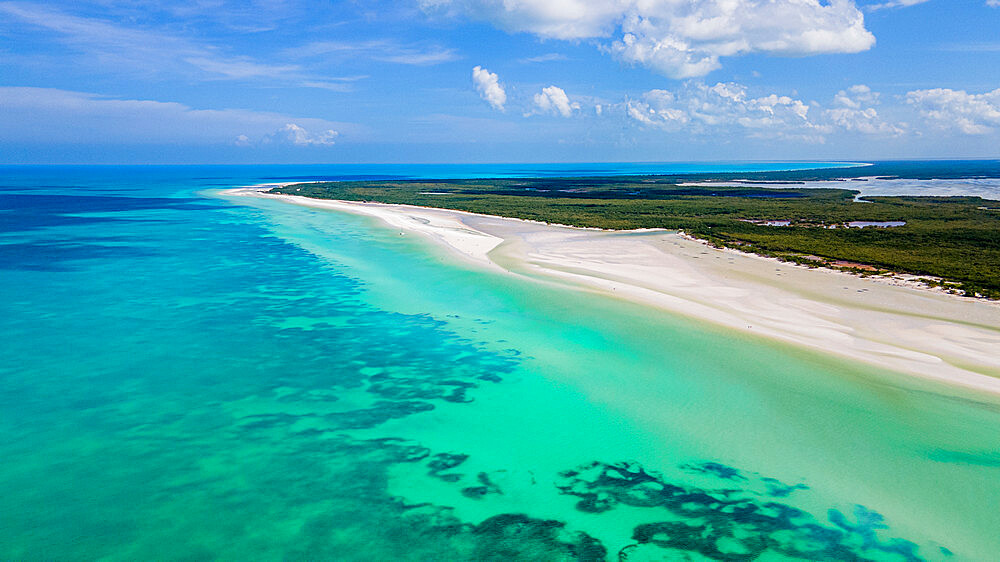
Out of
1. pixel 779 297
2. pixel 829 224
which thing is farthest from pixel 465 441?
pixel 829 224

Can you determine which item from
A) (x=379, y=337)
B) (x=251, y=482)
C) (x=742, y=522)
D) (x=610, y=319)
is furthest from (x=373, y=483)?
(x=610, y=319)

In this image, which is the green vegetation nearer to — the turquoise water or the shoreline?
the shoreline

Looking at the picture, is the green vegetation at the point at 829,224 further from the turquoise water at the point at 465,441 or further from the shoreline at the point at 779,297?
the turquoise water at the point at 465,441

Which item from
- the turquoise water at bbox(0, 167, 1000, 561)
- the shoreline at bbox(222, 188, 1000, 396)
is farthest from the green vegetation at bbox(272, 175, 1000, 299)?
the turquoise water at bbox(0, 167, 1000, 561)

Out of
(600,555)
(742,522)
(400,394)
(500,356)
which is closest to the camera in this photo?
(600,555)

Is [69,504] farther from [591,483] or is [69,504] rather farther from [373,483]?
[591,483]
